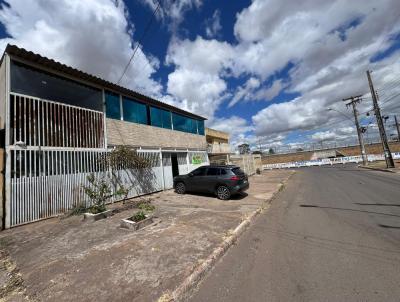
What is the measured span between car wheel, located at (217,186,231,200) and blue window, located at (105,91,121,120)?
21.4 ft

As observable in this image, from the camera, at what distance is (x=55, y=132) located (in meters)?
8.38

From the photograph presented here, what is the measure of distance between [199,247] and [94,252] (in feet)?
7.48

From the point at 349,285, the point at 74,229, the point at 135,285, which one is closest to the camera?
the point at 349,285

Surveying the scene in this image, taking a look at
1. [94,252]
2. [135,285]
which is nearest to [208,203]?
[94,252]

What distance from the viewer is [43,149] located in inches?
310

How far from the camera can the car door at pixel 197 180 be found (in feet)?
37.5

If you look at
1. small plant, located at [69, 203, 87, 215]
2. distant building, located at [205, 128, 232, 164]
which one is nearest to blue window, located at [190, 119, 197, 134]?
distant building, located at [205, 128, 232, 164]

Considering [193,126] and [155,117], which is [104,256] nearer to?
[155,117]

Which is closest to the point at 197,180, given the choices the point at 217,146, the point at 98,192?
the point at 98,192

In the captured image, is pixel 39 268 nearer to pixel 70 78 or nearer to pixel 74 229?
pixel 74 229

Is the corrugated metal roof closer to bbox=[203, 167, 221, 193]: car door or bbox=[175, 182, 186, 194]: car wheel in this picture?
bbox=[175, 182, 186, 194]: car wheel

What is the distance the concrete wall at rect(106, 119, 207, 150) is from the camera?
11023 millimetres

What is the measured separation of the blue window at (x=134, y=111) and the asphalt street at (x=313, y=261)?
29.8 feet

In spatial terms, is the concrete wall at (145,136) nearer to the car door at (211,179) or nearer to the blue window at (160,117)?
the blue window at (160,117)
